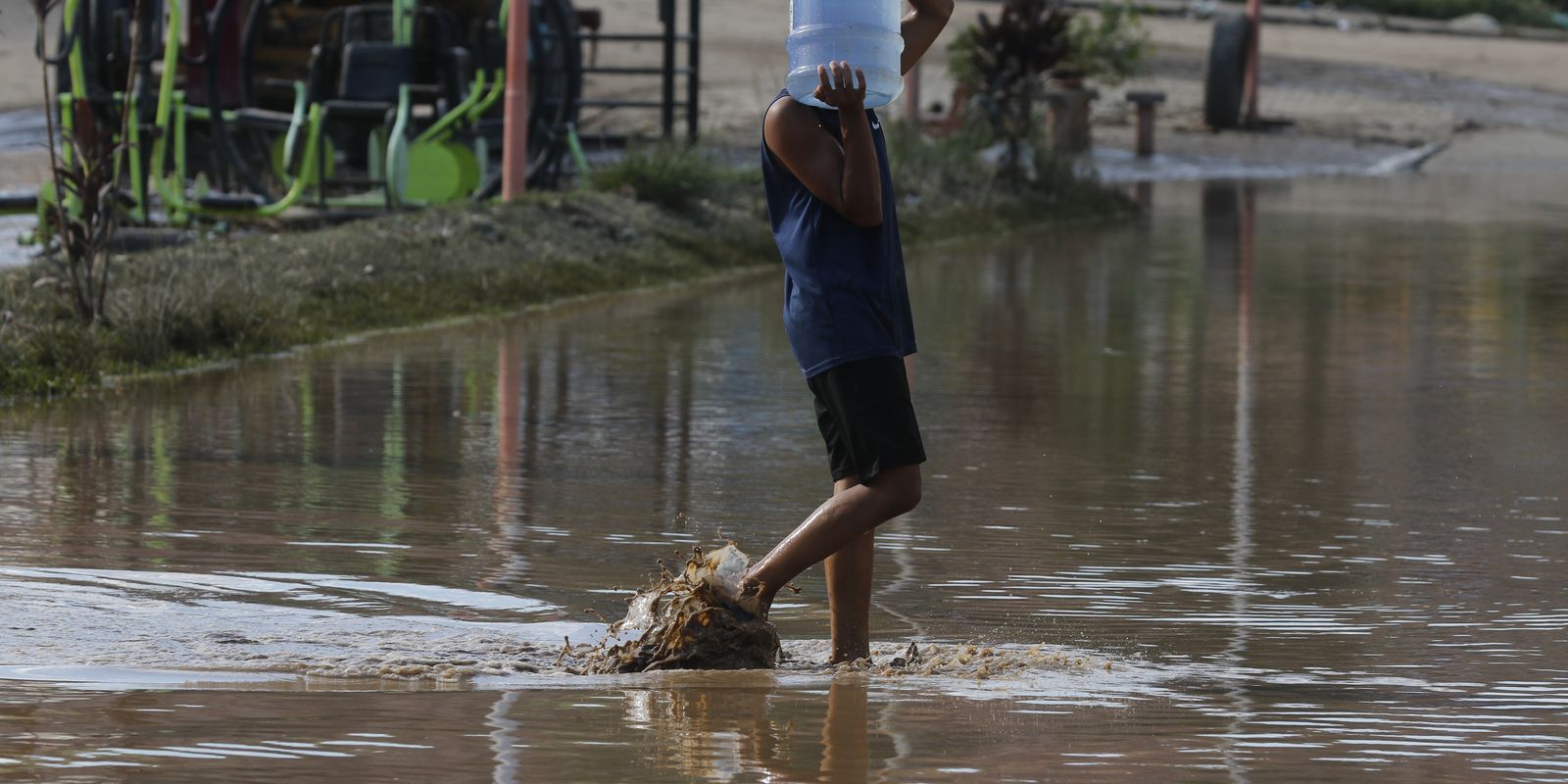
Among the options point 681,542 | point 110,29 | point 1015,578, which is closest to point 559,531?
point 681,542

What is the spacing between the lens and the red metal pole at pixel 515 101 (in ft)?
52.1

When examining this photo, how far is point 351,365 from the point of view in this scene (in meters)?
11.4

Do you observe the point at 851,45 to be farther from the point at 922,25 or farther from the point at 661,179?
the point at 661,179

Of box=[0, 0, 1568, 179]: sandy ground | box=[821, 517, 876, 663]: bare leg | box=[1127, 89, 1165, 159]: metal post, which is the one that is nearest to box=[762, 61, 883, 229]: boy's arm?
box=[821, 517, 876, 663]: bare leg

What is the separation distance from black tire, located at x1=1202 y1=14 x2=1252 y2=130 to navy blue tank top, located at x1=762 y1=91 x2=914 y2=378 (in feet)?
103

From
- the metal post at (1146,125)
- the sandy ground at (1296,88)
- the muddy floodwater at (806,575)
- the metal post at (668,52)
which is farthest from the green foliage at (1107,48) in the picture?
the muddy floodwater at (806,575)

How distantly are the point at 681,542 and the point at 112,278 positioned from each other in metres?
5.95

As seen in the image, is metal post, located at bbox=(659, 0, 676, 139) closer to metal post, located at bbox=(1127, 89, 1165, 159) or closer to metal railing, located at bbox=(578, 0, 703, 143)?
metal railing, located at bbox=(578, 0, 703, 143)

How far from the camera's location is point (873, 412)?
5.35 meters

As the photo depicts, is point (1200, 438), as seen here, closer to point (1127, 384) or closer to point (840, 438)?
point (1127, 384)

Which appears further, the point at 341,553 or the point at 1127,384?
the point at 1127,384

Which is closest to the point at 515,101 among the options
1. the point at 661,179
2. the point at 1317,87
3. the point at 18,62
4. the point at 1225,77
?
the point at 661,179

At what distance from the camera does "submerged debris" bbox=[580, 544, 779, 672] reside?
18.1 feet

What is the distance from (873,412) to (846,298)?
10.1 inches
